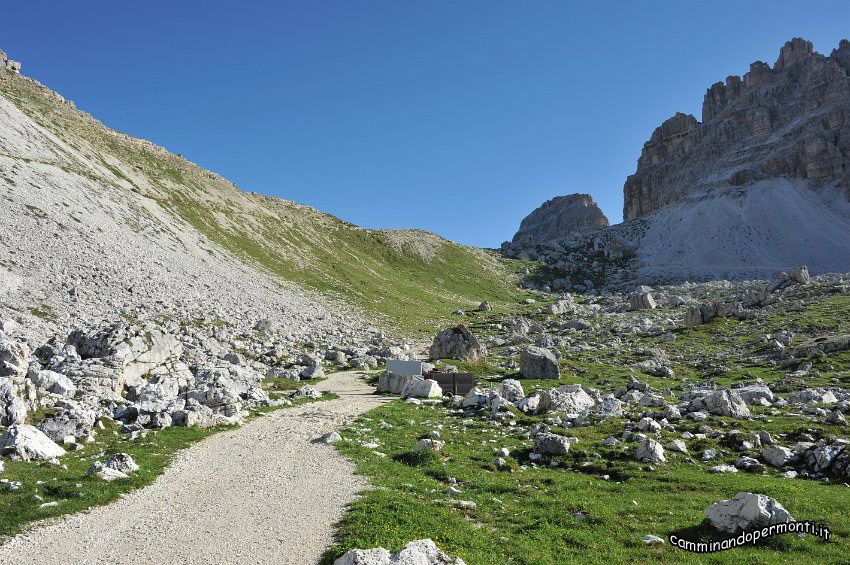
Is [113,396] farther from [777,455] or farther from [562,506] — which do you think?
[777,455]

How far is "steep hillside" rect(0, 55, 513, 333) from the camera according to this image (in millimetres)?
48375

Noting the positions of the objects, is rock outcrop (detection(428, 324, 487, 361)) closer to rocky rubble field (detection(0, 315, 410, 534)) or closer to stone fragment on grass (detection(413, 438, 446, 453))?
rocky rubble field (detection(0, 315, 410, 534))

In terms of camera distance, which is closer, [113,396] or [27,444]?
[27,444]

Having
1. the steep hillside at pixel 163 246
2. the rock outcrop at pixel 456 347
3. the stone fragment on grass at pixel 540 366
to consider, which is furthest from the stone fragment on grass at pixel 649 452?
the steep hillside at pixel 163 246

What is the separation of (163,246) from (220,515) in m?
70.3

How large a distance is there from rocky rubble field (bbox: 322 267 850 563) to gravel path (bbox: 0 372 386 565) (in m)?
1.42

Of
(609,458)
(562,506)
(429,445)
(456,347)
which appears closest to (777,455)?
(609,458)

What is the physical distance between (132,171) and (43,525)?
360 feet

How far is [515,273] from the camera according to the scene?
17425 centimetres

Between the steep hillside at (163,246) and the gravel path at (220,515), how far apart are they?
87.8 feet

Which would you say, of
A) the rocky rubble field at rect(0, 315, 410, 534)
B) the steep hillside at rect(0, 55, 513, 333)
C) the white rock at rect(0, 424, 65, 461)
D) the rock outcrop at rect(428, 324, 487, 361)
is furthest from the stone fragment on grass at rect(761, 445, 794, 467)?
the steep hillside at rect(0, 55, 513, 333)

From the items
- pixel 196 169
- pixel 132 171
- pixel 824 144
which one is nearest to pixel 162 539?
pixel 132 171

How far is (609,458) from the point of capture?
21.8 meters

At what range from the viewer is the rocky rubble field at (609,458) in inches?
526
